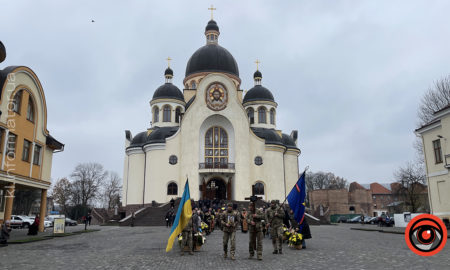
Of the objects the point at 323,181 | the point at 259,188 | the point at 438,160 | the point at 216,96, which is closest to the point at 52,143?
the point at 216,96

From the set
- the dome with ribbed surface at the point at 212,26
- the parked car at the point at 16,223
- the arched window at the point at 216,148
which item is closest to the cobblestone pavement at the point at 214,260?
the parked car at the point at 16,223

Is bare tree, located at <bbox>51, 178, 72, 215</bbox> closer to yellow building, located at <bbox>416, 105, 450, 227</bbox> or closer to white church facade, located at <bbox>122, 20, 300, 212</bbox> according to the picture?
white church facade, located at <bbox>122, 20, 300, 212</bbox>

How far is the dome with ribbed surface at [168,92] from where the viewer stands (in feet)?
148

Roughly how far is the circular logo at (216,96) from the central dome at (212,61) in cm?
697

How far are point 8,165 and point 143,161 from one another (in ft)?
73.1

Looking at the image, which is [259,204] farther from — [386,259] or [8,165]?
[386,259]

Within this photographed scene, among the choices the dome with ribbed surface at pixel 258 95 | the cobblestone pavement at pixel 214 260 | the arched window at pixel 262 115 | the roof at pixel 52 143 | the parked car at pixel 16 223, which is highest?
the dome with ribbed surface at pixel 258 95

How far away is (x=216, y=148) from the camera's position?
38781 mm

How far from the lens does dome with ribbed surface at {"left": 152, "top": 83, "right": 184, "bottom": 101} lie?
45.1 meters

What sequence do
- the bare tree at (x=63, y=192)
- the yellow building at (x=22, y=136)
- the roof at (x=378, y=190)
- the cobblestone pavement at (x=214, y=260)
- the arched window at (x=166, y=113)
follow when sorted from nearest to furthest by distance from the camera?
the cobblestone pavement at (x=214, y=260), the yellow building at (x=22, y=136), the arched window at (x=166, y=113), the bare tree at (x=63, y=192), the roof at (x=378, y=190)

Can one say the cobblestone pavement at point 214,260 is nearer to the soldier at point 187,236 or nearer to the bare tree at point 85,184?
the soldier at point 187,236

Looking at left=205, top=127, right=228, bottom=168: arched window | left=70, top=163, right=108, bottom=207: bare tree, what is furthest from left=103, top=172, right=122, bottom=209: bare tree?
left=205, top=127, right=228, bottom=168: arched window

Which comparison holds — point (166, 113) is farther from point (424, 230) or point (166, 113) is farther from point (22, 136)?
point (424, 230)

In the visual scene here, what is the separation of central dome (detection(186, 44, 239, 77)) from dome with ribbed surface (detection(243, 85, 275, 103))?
10.5 ft
